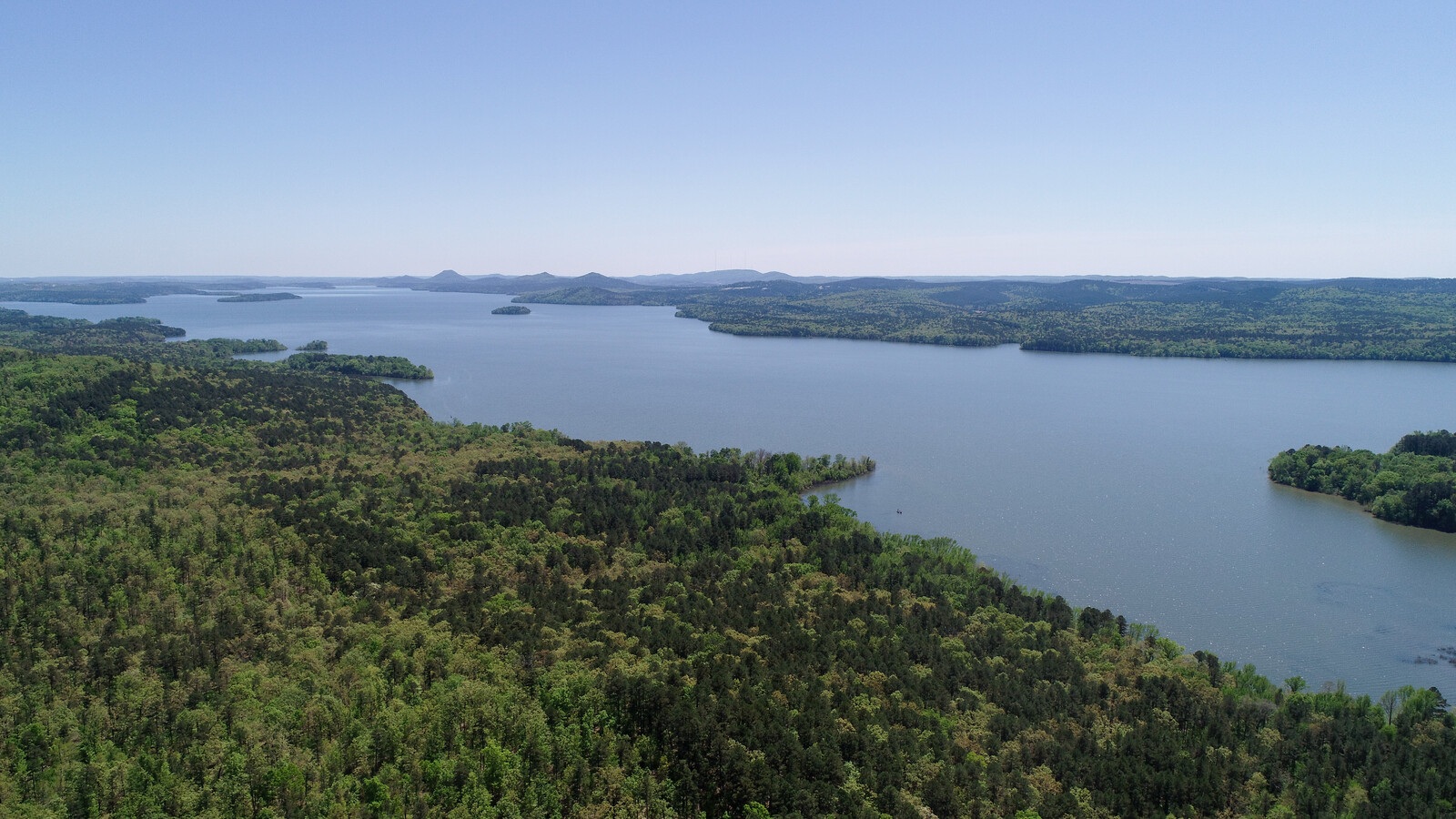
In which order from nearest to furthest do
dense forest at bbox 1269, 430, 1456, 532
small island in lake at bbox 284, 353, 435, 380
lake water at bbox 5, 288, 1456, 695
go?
lake water at bbox 5, 288, 1456, 695 < dense forest at bbox 1269, 430, 1456, 532 < small island in lake at bbox 284, 353, 435, 380

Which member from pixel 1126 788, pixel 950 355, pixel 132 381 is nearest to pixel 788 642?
pixel 1126 788

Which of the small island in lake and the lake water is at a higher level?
the small island in lake

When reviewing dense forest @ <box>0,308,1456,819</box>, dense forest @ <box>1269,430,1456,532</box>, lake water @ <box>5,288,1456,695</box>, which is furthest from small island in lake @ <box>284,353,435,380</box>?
dense forest @ <box>1269,430,1456,532</box>

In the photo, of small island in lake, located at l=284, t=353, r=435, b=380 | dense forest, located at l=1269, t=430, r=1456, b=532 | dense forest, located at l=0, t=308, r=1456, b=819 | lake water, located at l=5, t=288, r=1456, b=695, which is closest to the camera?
dense forest, located at l=0, t=308, r=1456, b=819

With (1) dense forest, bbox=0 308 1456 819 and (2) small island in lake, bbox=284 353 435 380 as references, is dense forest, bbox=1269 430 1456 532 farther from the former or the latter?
(2) small island in lake, bbox=284 353 435 380

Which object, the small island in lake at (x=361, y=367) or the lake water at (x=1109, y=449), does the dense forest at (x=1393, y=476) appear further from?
the small island in lake at (x=361, y=367)

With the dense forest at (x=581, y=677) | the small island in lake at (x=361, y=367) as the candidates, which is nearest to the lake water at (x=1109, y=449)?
the small island in lake at (x=361, y=367)
